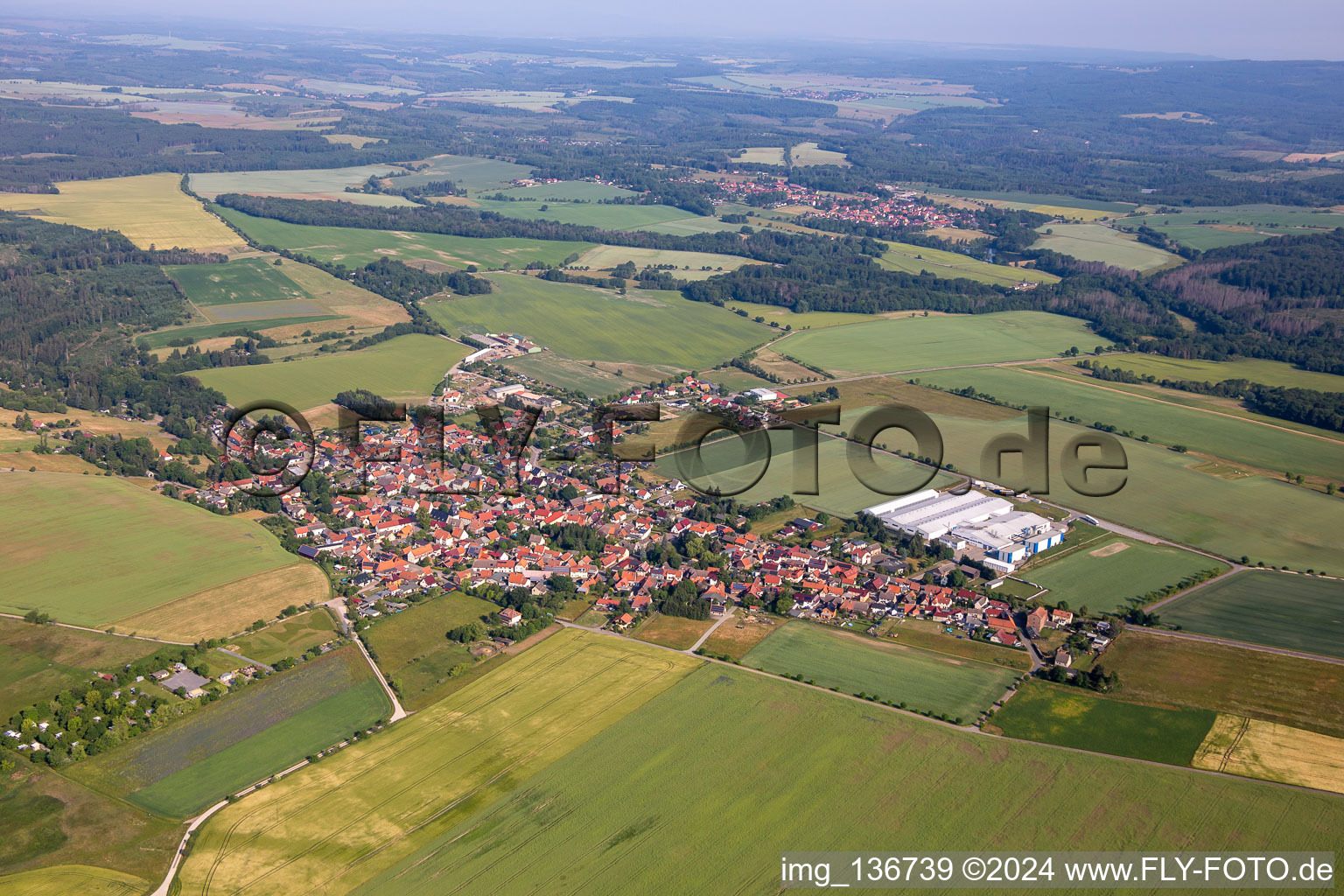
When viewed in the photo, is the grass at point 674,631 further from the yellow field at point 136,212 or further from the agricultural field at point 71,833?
the yellow field at point 136,212

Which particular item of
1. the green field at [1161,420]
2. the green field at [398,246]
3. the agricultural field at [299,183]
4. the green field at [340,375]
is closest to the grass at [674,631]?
the green field at [340,375]

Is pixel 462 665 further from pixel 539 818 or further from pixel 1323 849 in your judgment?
pixel 1323 849

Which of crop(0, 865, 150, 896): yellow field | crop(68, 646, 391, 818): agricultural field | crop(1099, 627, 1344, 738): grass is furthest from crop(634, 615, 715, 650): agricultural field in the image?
crop(0, 865, 150, 896): yellow field

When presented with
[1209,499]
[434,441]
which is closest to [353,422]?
[434,441]

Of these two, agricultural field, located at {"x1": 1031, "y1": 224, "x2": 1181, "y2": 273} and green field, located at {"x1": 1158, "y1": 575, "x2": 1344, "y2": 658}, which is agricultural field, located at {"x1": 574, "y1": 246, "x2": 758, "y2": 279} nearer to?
agricultural field, located at {"x1": 1031, "y1": 224, "x2": 1181, "y2": 273}

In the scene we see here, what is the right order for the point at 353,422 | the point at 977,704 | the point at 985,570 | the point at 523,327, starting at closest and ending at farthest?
the point at 977,704
the point at 985,570
the point at 353,422
the point at 523,327
